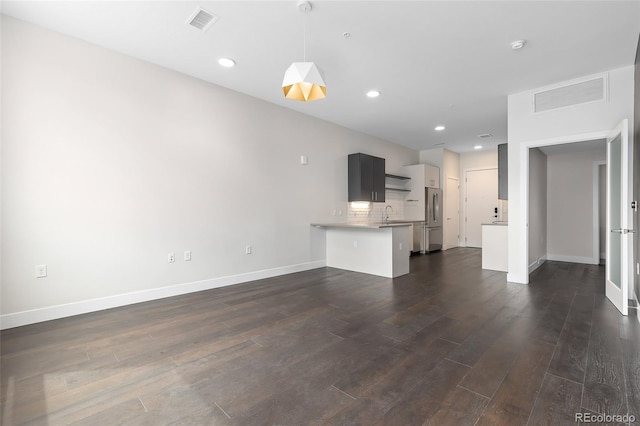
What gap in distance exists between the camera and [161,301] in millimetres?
3684

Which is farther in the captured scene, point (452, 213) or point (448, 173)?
point (452, 213)

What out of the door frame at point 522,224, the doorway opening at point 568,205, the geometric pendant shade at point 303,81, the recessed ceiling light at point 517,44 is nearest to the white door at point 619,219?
the door frame at point 522,224

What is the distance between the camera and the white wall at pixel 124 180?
2.91 metres

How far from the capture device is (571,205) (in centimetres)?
641

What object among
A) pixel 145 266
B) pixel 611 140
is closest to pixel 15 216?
pixel 145 266

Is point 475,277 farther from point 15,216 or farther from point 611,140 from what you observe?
point 15,216

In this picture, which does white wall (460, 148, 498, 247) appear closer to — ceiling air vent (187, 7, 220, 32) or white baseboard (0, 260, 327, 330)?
white baseboard (0, 260, 327, 330)

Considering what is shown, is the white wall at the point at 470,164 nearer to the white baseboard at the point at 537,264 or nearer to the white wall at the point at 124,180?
the white baseboard at the point at 537,264

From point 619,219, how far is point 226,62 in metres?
5.28

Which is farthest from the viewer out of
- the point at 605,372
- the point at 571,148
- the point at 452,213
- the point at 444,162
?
the point at 452,213

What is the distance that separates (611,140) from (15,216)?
6.74 metres

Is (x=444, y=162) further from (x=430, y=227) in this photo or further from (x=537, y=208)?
(x=537, y=208)

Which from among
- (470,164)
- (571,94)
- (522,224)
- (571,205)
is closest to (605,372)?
(522,224)

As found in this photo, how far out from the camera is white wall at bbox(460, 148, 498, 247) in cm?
859
